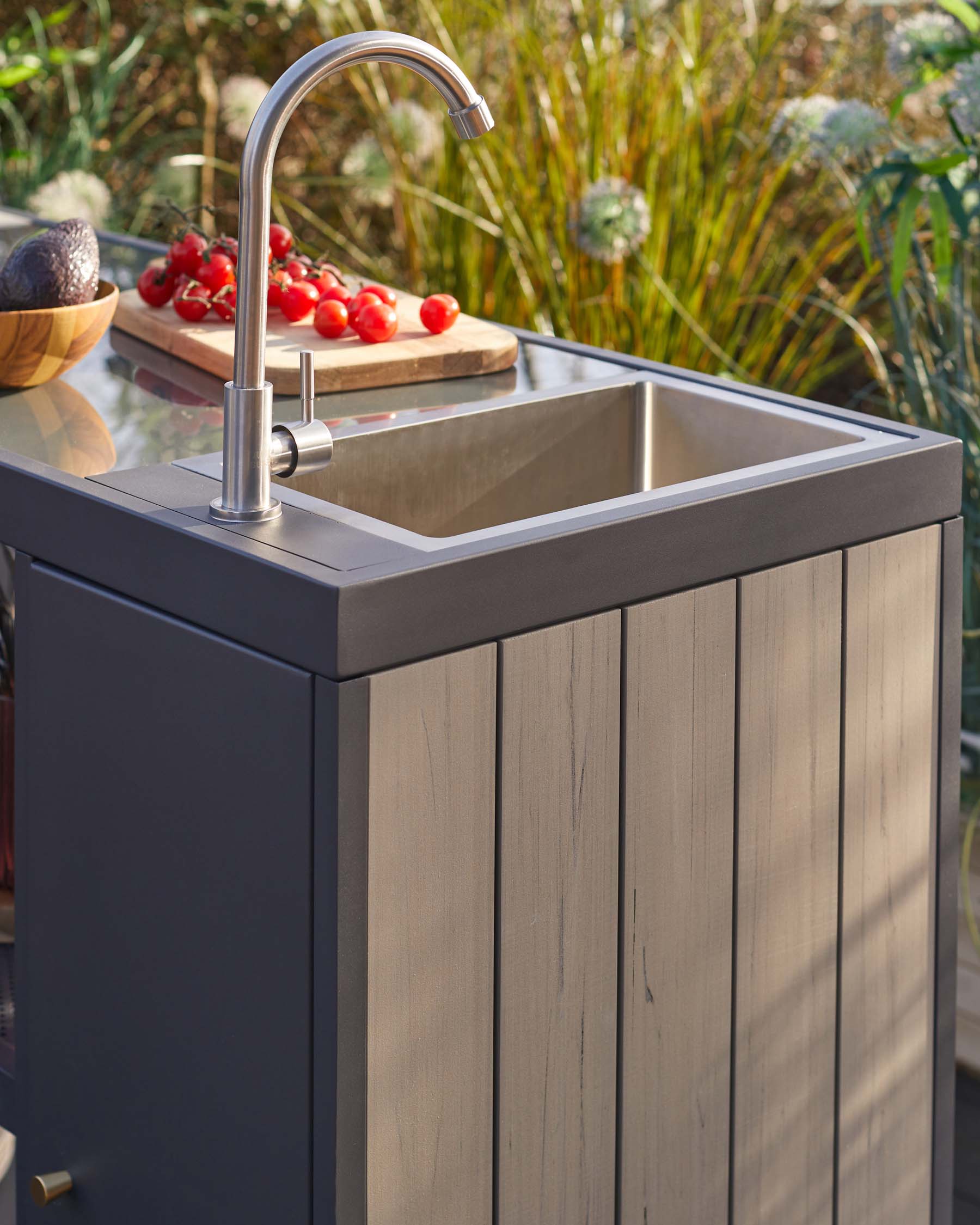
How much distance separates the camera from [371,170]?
12.1 ft

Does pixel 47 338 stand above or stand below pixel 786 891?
above

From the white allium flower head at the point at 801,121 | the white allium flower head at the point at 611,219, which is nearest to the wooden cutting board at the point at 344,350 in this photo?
the white allium flower head at the point at 801,121

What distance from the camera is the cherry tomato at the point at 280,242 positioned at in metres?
1.74

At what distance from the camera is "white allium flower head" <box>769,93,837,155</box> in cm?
Answer: 247

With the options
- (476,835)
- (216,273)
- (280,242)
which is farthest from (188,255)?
(476,835)

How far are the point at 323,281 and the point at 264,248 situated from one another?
722mm

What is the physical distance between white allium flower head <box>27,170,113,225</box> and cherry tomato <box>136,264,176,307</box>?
170cm

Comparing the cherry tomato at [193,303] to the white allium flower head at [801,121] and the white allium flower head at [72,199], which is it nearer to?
the white allium flower head at [801,121]

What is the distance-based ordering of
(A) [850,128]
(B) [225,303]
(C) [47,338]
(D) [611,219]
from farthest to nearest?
1. (D) [611,219]
2. (A) [850,128]
3. (B) [225,303]
4. (C) [47,338]

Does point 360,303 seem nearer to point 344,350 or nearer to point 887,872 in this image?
point 344,350

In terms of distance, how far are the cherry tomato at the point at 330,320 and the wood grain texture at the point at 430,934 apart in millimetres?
680

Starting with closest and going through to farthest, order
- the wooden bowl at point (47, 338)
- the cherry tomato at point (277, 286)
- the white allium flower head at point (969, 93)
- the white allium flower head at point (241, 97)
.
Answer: the wooden bowl at point (47, 338), the cherry tomato at point (277, 286), the white allium flower head at point (969, 93), the white allium flower head at point (241, 97)

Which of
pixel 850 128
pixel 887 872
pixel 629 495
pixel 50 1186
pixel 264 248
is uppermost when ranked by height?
pixel 850 128

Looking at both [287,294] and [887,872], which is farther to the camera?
[287,294]
